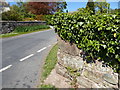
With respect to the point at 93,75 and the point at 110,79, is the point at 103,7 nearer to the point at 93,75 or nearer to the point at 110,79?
the point at 93,75

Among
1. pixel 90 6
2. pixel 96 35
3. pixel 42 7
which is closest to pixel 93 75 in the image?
pixel 96 35

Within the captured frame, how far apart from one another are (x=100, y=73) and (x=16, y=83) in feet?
9.00

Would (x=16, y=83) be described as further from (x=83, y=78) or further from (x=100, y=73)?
(x=100, y=73)

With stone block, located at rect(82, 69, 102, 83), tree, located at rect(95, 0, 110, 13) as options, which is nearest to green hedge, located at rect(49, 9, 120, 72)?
stone block, located at rect(82, 69, 102, 83)

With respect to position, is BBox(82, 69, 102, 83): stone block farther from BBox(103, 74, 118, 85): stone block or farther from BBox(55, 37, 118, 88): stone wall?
BBox(103, 74, 118, 85): stone block

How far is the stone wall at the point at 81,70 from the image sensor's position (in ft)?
12.0

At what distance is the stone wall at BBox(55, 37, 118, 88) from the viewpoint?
3.65m

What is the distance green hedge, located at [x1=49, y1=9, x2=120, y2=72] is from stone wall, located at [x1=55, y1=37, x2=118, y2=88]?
0.18 meters

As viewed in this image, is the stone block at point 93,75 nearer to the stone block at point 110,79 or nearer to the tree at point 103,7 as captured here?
the stone block at point 110,79

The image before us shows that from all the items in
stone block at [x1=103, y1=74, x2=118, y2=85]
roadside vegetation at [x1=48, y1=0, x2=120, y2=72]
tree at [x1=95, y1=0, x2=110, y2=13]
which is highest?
tree at [x1=95, y1=0, x2=110, y2=13]

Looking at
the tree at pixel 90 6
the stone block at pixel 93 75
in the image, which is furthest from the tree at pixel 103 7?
the stone block at pixel 93 75

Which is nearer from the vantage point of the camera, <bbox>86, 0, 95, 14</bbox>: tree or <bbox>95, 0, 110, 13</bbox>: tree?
<bbox>95, 0, 110, 13</bbox>: tree

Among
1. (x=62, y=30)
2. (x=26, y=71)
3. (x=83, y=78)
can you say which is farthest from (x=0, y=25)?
(x=83, y=78)

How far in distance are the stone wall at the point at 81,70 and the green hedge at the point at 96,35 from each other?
182 mm
